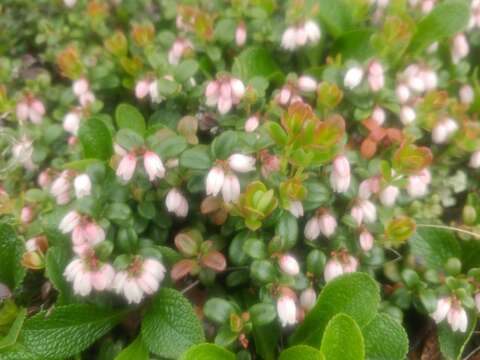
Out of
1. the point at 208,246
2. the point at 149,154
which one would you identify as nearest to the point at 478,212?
the point at 208,246

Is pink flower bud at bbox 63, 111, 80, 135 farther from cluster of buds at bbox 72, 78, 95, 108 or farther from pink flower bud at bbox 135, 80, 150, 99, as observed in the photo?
pink flower bud at bbox 135, 80, 150, 99

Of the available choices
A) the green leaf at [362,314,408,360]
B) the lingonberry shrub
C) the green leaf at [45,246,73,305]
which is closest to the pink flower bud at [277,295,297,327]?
the lingonberry shrub

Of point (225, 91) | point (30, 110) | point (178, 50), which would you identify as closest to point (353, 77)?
point (225, 91)

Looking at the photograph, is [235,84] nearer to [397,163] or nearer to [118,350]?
[397,163]

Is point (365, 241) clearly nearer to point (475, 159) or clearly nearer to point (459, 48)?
point (475, 159)

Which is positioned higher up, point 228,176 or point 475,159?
point 228,176
